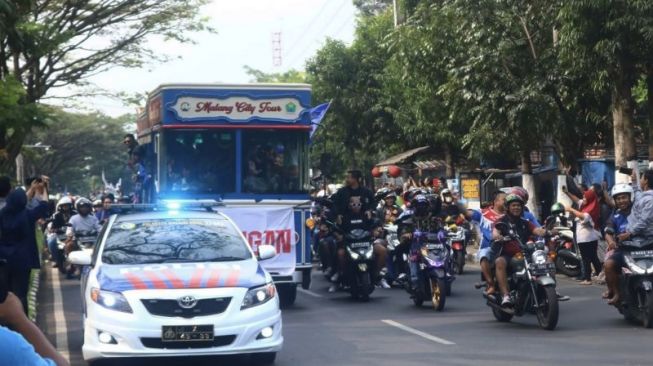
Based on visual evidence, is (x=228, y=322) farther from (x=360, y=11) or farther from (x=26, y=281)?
(x=360, y=11)

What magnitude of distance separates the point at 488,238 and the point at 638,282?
223 cm

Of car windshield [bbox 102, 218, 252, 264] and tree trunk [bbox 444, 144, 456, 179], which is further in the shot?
tree trunk [bbox 444, 144, 456, 179]

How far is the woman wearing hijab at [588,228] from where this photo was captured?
18969 millimetres

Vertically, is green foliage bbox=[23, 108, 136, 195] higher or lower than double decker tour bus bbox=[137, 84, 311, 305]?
higher

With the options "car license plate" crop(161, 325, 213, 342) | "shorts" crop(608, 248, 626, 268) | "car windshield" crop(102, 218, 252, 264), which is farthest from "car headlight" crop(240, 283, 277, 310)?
"shorts" crop(608, 248, 626, 268)

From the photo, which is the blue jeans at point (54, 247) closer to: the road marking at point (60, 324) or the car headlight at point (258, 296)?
the road marking at point (60, 324)

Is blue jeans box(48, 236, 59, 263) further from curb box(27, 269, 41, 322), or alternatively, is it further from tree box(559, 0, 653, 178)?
tree box(559, 0, 653, 178)

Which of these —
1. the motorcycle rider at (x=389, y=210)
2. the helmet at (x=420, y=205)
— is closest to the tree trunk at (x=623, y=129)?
the motorcycle rider at (x=389, y=210)

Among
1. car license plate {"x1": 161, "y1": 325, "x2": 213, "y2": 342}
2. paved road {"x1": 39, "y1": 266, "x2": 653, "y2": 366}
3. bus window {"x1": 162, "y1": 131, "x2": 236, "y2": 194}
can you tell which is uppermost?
bus window {"x1": 162, "y1": 131, "x2": 236, "y2": 194}

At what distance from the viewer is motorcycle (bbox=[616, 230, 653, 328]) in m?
12.9

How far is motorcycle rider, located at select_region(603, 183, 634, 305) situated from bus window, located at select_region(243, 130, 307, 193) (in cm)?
458

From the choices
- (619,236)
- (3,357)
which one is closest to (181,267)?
(619,236)

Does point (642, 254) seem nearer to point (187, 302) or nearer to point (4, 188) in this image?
point (187, 302)

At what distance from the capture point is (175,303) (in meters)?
10.3
